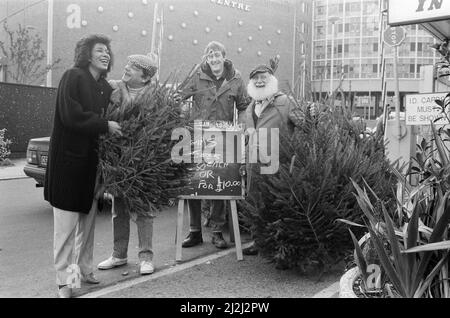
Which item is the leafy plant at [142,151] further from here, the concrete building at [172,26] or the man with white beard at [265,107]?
the concrete building at [172,26]

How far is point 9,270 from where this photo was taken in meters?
4.66

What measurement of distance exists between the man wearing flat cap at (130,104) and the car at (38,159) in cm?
386

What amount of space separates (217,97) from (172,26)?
36551mm

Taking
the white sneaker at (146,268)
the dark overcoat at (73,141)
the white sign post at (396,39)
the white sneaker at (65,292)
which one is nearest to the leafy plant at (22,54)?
the white sign post at (396,39)

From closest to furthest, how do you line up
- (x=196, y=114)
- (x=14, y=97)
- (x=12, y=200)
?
(x=196, y=114) < (x=12, y=200) < (x=14, y=97)

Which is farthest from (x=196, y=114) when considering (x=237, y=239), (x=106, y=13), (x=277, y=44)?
(x=277, y=44)

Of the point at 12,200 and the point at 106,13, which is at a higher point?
the point at 106,13

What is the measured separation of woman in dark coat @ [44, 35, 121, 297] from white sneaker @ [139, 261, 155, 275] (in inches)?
26.1

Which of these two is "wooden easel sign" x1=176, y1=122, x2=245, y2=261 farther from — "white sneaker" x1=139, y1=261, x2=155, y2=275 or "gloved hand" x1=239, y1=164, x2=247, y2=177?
"white sneaker" x1=139, y1=261, x2=155, y2=275

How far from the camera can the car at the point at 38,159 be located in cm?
805

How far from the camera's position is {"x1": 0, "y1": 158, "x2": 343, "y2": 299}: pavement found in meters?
3.91

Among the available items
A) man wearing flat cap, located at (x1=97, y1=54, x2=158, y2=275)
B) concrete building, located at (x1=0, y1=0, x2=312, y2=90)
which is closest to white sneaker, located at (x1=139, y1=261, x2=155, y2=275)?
man wearing flat cap, located at (x1=97, y1=54, x2=158, y2=275)
